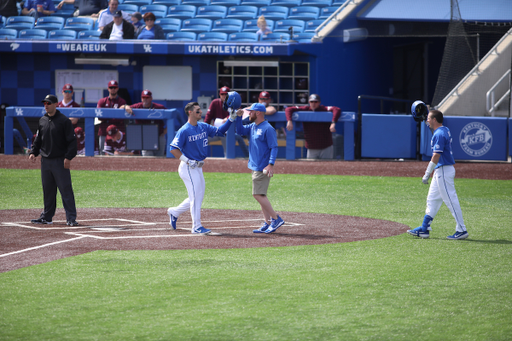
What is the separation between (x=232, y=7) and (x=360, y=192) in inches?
427

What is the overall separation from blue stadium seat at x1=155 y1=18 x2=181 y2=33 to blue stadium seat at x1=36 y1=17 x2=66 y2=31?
3228 mm

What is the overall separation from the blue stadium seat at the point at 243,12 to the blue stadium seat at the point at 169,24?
1638mm

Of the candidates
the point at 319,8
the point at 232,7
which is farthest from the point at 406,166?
the point at 232,7

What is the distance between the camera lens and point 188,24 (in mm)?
20547

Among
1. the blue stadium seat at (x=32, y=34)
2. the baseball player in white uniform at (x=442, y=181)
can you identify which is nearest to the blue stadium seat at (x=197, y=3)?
the blue stadium seat at (x=32, y=34)

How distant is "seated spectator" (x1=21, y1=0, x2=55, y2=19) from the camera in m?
21.5

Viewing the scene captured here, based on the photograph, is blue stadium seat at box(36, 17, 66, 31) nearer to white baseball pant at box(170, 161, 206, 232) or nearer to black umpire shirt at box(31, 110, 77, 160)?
black umpire shirt at box(31, 110, 77, 160)

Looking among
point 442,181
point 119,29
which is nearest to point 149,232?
point 442,181

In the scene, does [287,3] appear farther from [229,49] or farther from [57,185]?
[57,185]

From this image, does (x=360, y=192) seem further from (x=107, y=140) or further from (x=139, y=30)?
(x=139, y=30)

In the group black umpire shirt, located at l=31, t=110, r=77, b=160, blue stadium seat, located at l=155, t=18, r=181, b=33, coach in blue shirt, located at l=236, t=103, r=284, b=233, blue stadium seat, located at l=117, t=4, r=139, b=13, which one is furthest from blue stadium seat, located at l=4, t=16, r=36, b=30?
coach in blue shirt, located at l=236, t=103, r=284, b=233

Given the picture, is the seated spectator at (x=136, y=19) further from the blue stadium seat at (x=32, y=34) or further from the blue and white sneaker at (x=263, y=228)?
the blue and white sneaker at (x=263, y=228)

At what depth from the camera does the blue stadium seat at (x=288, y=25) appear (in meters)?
19.5

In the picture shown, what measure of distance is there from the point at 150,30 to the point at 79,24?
3361 mm
